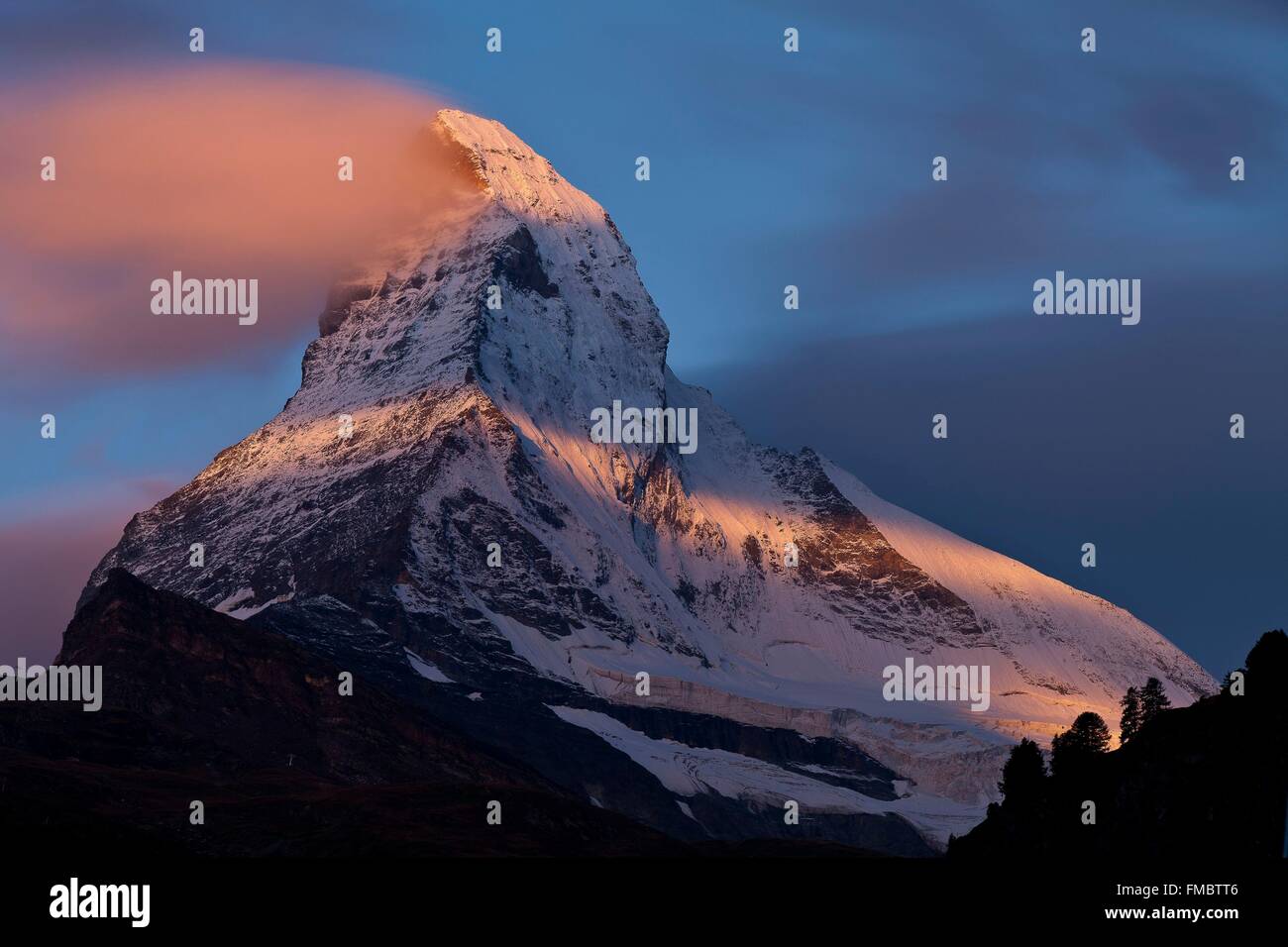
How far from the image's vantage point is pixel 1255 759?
655 ft
